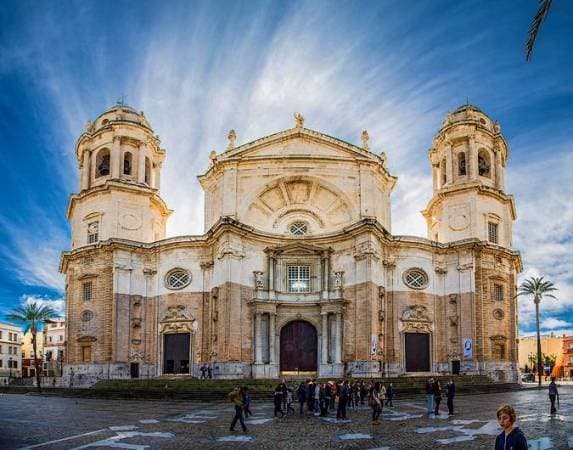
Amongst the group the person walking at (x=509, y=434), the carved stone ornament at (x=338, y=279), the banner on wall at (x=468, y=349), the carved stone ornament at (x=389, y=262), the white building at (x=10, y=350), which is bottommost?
the white building at (x=10, y=350)

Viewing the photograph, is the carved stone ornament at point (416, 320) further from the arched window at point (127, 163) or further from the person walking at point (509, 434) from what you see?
the person walking at point (509, 434)

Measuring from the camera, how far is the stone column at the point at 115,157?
4928cm

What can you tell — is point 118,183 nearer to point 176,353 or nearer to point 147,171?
point 147,171

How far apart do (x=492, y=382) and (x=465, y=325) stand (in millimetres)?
4605

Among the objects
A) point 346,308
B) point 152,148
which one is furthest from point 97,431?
point 152,148

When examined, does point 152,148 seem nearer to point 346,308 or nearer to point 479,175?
point 346,308

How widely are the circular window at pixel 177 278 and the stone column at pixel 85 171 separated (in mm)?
10763

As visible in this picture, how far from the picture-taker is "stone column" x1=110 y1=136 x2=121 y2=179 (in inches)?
1940

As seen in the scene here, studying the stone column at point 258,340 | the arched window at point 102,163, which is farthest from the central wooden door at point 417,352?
the arched window at point 102,163

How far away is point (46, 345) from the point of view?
101250 mm

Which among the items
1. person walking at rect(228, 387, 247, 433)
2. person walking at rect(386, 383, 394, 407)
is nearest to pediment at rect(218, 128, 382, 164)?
person walking at rect(386, 383, 394, 407)

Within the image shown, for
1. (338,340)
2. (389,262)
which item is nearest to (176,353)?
(338,340)

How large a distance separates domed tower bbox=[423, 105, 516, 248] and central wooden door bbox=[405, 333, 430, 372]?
8.34 m

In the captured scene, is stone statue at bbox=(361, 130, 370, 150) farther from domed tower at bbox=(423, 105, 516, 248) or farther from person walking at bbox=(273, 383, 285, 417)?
person walking at bbox=(273, 383, 285, 417)
